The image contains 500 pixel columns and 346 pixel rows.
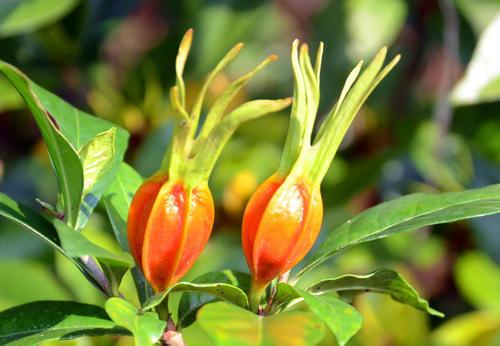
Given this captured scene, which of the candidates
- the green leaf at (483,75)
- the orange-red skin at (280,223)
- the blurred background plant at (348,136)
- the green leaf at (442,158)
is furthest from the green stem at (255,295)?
the green leaf at (442,158)

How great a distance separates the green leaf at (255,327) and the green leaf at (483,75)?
1016 millimetres

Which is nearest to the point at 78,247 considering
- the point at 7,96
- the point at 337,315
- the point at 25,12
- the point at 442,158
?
the point at 337,315

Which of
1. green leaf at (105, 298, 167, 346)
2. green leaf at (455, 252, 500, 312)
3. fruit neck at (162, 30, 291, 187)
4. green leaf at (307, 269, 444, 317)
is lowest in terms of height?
green leaf at (455, 252, 500, 312)

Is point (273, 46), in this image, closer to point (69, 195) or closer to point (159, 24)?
point (159, 24)

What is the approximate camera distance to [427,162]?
193cm

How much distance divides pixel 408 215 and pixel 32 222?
296 mm

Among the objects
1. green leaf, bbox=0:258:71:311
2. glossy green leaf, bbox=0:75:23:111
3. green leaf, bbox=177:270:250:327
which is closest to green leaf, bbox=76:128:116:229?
green leaf, bbox=177:270:250:327

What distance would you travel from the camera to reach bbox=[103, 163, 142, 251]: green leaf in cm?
79

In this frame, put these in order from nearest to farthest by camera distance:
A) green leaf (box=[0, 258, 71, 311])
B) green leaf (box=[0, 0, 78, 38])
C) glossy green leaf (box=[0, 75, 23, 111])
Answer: green leaf (box=[0, 258, 71, 311]) → green leaf (box=[0, 0, 78, 38]) → glossy green leaf (box=[0, 75, 23, 111])

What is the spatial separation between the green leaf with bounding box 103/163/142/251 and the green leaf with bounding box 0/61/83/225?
8cm

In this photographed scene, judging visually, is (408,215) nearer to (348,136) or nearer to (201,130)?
(201,130)

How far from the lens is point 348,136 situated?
205 centimetres

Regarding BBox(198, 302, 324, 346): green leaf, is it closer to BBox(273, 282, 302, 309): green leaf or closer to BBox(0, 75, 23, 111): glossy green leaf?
BBox(273, 282, 302, 309): green leaf

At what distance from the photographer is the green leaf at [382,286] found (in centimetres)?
71
